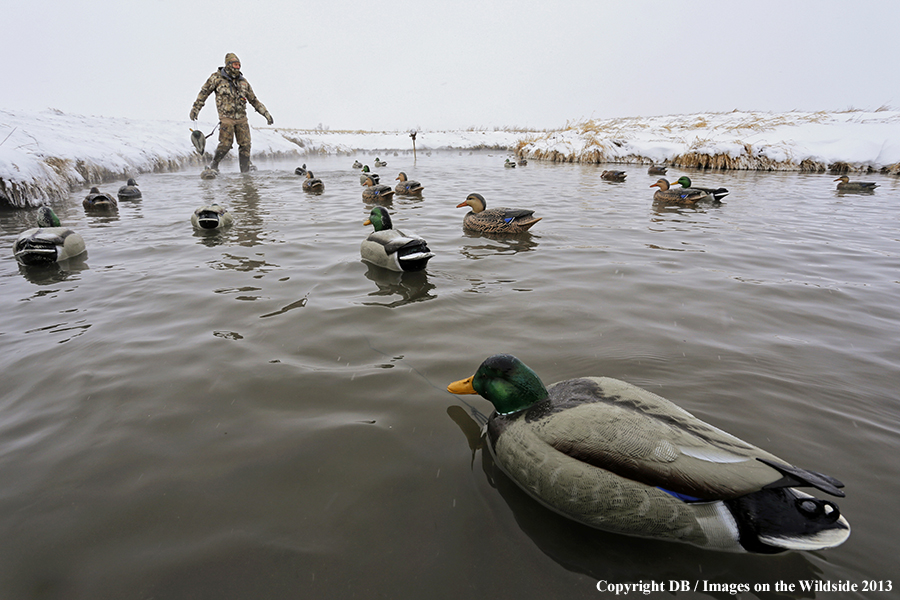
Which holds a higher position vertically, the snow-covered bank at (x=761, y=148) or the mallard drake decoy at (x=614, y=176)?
the snow-covered bank at (x=761, y=148)

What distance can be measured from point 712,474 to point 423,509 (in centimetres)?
126

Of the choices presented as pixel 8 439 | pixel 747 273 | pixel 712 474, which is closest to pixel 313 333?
pixel 8 439

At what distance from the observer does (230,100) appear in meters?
15.0

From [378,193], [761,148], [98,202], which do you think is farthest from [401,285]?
[761,148]

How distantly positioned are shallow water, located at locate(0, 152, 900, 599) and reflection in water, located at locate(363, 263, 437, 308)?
0.12 feet

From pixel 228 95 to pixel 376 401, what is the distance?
16563 mm

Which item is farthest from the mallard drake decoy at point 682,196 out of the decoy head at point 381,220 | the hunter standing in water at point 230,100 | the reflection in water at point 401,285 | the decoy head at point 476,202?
the hunter standing in water at point 230,100

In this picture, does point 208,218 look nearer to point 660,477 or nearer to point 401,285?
point 401,285

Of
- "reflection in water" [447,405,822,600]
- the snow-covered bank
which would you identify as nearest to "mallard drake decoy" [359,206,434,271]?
"reflection in water" [447,405,822,600]

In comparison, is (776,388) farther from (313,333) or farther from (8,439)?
(8,439)

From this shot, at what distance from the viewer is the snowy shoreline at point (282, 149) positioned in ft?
34.6

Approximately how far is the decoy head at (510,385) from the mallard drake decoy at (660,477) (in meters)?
0.12

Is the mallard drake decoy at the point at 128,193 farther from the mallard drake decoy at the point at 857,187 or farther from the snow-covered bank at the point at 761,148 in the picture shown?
the snow-covered bank at the point at 761,148

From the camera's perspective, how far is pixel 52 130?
15414 mm
